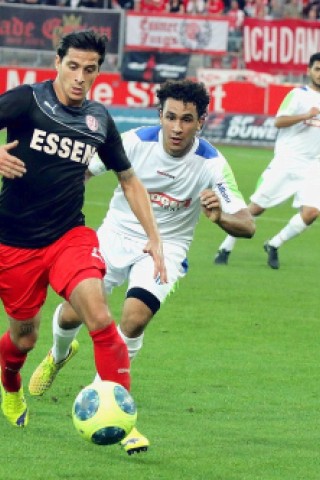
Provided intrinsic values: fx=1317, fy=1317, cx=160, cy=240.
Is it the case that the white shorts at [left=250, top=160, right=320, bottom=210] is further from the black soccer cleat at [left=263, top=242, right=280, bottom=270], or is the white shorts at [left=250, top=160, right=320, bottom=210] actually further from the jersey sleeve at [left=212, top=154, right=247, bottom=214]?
the jersey sleeve at [left=212, top=154, right=247, bottom=214]

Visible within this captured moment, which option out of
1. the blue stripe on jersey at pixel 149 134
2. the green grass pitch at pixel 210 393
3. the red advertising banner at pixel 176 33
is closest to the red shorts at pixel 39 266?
the green grass pitch at pixel 210 393

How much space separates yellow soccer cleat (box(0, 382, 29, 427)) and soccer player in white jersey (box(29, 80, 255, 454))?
2.16ft

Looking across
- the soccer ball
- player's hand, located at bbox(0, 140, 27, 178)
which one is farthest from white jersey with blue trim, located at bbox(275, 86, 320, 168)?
the soccer ball

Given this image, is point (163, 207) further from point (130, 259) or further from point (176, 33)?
point (176, 33)

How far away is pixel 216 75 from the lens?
34656 millimetres

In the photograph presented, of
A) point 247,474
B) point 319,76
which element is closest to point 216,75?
point 319,76

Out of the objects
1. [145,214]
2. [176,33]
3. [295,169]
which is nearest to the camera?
[145,214]

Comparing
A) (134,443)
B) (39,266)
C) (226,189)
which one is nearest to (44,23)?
(226,189)

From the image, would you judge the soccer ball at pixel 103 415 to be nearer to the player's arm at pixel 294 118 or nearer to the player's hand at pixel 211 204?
the player's hand at pixel 211 204

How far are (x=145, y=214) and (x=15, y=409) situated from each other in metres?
1.42

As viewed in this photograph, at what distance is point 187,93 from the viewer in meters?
8.39

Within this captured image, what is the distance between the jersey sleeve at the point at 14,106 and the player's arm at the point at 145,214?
75 cm

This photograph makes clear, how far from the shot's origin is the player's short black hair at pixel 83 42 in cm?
733

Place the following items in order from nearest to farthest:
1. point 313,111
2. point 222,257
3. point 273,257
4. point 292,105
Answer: point 313,111, point 292,105, point 273,257, point 222,257
